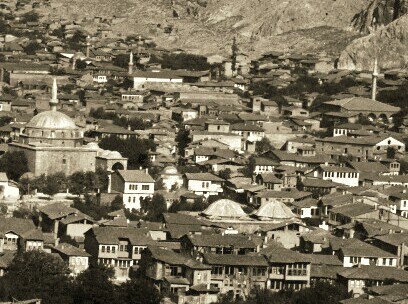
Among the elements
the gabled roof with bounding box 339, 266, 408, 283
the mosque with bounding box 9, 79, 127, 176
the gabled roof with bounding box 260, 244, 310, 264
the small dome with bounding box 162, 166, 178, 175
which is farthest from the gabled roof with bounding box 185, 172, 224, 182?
the gabled roof with bounding box 339, 266, 408, 283

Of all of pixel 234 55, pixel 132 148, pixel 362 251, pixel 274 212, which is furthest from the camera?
pixel 234 55

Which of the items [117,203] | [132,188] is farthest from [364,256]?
[132,188]

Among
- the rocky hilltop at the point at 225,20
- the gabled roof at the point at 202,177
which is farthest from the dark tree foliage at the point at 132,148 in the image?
A: the rocky hilltop at the point at 225,20

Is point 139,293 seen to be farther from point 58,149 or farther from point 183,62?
point 183,62

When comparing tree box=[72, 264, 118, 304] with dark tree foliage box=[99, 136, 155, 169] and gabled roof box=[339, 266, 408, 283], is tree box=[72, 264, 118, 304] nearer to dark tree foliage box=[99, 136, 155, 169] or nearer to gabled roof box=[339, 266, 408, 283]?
gabled roof box=[339, 266, 408, 283]

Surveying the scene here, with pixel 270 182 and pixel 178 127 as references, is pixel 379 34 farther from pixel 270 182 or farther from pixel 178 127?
pixel 270 182

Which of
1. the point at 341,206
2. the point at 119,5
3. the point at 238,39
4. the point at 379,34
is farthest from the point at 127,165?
the point at 119,5
